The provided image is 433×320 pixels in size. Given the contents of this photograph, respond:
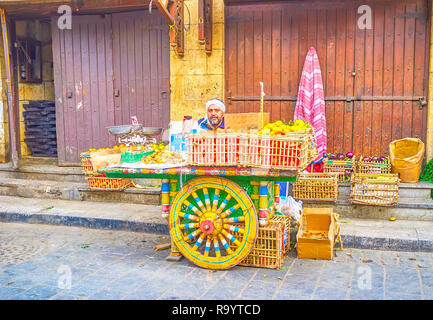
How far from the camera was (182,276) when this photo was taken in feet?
14.8

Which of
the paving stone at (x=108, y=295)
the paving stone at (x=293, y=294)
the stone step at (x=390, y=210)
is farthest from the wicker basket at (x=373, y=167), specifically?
the paving stone at (x=108, y=295)

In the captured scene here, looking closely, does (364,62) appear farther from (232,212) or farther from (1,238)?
(1,238)

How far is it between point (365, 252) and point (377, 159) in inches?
94.7

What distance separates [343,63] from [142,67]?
3664 millimetres

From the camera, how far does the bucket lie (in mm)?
6781

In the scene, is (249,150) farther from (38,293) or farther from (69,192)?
(69,192)

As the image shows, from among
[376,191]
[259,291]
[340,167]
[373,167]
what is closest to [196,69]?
[340,167]

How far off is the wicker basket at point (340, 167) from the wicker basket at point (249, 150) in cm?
298

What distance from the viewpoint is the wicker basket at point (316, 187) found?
21.3 feet

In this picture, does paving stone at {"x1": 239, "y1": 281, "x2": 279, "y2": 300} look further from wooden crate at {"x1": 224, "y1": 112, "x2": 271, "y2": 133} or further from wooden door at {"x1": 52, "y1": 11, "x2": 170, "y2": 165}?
wooden door at {"x1": 52, "y1": 11, "x2": 170, "y2": 165}

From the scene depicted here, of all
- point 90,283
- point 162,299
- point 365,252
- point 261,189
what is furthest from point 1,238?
point 365,252

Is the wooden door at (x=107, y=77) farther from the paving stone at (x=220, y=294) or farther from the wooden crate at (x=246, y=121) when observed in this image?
the paving stone at (x=220, y=294)

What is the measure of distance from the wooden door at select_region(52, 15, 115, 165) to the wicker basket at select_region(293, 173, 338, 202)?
3984 mm

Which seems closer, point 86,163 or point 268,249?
point 268,249
